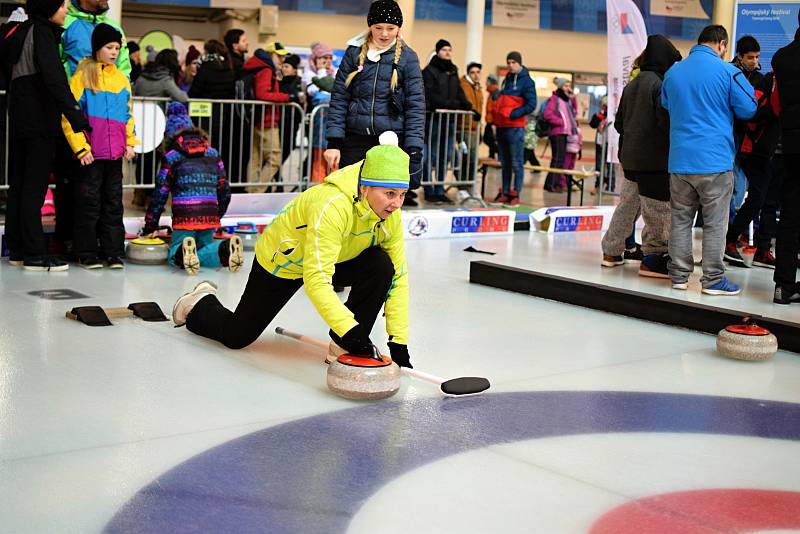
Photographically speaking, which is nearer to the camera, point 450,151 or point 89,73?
point 89,73

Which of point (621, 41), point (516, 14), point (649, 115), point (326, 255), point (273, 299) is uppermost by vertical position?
point (516, 14)

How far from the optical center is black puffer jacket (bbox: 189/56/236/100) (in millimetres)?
9945

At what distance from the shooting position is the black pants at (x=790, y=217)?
664 cm

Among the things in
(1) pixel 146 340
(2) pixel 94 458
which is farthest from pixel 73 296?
(2) pixel 94 458

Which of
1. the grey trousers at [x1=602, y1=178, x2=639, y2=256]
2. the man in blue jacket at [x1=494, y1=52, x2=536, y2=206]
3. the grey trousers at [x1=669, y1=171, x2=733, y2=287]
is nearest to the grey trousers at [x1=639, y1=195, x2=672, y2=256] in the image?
the grey trousers at [x1=602, y1=178, x2=639, y2=256]

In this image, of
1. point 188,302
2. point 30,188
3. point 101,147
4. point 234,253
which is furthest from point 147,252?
point 188,302

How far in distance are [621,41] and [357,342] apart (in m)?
7.35

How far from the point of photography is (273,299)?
15.9 feet

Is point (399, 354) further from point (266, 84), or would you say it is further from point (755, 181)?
point (266, 84)

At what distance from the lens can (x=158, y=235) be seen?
26.4ft

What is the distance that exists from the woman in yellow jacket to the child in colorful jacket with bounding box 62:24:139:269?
231cm

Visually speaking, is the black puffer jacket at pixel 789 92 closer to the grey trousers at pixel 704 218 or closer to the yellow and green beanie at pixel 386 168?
the grey trousers at pixel 704 218

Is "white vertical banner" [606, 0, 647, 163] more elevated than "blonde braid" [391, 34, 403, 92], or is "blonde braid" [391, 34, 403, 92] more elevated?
"white vertical banner" [606, 0, 647, 163]

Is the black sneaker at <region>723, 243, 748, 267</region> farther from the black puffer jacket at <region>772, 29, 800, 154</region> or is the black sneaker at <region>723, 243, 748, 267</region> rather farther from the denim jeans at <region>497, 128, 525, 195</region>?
the denim jeans at <region>497, 128, 525, 195</region>
